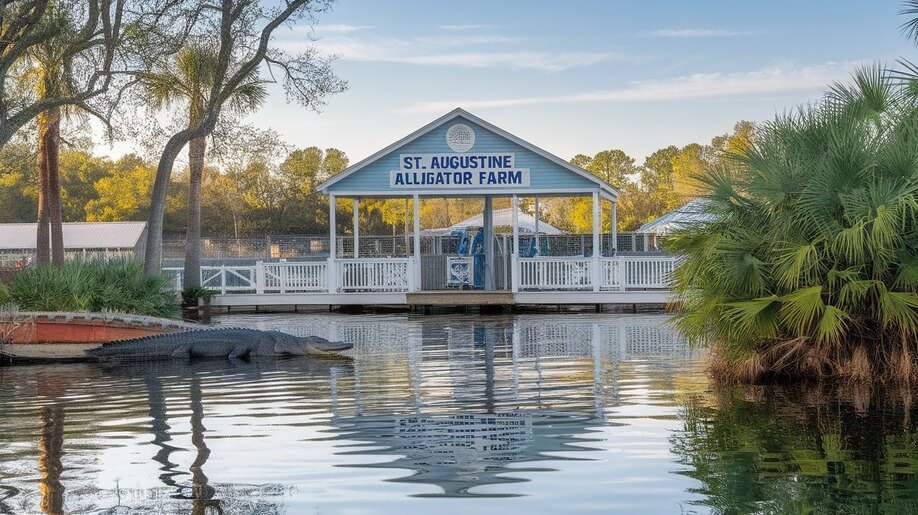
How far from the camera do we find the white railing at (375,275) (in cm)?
3098

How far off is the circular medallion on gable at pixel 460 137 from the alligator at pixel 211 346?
48.9ft

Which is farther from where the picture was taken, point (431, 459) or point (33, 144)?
point (33, 144)

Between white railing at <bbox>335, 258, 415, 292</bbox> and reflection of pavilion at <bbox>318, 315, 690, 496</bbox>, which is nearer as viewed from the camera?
reflection of pavilion at <bbox>318, 315, 690, 496</bbox>

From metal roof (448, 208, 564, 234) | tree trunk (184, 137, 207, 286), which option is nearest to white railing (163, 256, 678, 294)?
tree trunk (184, 137, 207, 286)

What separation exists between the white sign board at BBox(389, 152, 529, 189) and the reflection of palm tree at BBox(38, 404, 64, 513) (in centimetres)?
2004

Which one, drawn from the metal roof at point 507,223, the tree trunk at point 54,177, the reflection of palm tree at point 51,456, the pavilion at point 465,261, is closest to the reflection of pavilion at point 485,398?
the reflection of palm tree at point 51,456

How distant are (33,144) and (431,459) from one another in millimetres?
35977

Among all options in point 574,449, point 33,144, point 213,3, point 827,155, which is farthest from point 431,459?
point 33,144

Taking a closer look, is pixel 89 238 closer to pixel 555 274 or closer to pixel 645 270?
pixel 555 274

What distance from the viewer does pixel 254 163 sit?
70125mm

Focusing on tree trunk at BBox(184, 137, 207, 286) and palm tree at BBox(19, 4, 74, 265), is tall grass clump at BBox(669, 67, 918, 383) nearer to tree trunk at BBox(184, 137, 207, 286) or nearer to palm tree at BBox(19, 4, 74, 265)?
palm tree at BBox(19, 4, 74, 265)

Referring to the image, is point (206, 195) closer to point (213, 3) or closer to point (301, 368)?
point (213, 3)

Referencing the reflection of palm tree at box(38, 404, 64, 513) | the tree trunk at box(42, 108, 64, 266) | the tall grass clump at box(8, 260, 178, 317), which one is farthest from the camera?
the tree trunk at box(42, 108, 64, 266)

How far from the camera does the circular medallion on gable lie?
30.9 m
